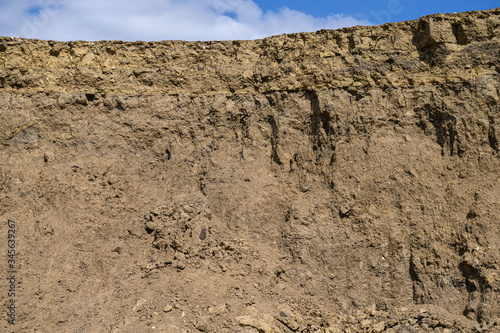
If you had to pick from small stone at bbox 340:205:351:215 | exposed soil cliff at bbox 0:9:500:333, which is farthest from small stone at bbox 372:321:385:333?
small stone at bbox 340:205:351:215

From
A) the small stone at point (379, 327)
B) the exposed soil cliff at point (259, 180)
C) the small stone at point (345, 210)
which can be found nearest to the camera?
the small stone at point (379, 327)

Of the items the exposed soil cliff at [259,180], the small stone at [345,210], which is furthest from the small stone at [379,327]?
the small stone at [345,210]

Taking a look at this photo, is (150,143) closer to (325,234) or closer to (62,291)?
(62,291)

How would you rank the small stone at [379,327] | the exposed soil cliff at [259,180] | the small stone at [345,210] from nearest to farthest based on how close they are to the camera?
the small stone at [379,327] → the exposed soil cliff at [259,180] → the small stone at [345,210]

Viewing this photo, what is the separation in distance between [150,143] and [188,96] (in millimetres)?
957

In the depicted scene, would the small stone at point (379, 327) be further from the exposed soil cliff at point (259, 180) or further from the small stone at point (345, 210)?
the small stone at point (345, 210)

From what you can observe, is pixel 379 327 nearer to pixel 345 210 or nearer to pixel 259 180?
pixel 345 210

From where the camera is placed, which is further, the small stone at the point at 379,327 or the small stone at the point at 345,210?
the small stone at the point at 345,210

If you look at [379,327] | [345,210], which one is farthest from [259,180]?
[379,327]

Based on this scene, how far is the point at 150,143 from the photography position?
750 centimetres

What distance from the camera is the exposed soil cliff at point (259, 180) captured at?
19.9ft

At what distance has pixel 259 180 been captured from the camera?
7176mm

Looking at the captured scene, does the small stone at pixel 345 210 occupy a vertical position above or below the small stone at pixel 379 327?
above

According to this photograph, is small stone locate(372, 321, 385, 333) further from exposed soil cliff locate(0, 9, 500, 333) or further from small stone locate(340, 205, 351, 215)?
small stone locate(340, 205, 351, 215)
